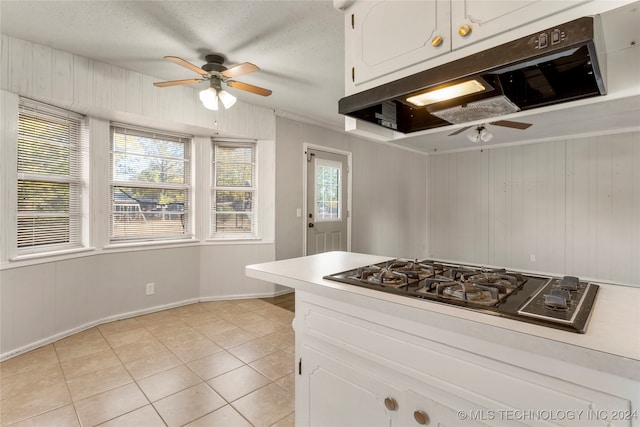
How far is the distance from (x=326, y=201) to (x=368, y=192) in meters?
1.00

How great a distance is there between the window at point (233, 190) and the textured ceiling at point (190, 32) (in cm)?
111

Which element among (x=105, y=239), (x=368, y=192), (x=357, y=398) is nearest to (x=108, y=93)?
(x=105, y=239)

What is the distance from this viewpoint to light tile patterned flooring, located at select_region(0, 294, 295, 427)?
181cm

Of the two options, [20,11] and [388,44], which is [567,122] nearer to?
[388,44]

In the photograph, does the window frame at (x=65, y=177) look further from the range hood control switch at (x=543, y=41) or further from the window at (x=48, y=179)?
the range hood control switch at (x=543, y=41)

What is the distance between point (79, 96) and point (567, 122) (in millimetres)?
5503

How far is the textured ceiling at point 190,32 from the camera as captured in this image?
210 centimetres

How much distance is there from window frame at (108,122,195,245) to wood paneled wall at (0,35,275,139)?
18 cm

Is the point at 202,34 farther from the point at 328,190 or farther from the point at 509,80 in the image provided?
the point at 328,190

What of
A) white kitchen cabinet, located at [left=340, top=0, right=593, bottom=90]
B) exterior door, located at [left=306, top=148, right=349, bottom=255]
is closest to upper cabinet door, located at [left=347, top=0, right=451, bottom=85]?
white kitchen cabinet, located at [left=340, top=0, right=593, bottom=90]

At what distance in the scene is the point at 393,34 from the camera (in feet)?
4.60

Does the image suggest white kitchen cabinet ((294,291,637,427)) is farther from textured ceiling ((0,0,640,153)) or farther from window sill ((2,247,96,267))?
window sill ((2,247,96,267))

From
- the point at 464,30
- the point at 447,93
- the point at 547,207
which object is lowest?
the point at 547,207

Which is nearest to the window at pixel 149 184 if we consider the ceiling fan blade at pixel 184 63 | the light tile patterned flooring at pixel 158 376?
the light tile patterned flooring at pixel 158 376
